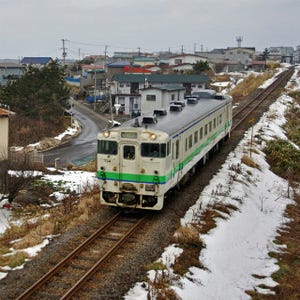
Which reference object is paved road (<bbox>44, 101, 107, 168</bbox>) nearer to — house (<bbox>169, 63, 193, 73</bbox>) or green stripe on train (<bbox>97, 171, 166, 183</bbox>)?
green stripe on train (<bbox>97, 171, 166, 183</bbox>)

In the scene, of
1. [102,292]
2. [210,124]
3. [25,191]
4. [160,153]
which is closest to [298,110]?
[210,124]

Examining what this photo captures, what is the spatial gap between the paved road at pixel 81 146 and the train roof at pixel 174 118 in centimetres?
1032

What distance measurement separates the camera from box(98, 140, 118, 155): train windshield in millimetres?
12773

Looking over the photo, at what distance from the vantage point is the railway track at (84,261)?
8.52 metres

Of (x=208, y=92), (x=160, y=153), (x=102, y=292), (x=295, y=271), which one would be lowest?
(x=295, y=271)

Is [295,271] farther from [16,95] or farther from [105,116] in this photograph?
[105,116]

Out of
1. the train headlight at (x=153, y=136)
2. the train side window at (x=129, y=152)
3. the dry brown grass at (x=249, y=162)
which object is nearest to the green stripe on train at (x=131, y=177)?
the train side window at (x=129, y=152)

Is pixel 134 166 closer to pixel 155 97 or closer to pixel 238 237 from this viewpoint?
pixel 238 237

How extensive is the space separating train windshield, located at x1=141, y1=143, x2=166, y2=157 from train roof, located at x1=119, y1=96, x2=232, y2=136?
2.19 feet

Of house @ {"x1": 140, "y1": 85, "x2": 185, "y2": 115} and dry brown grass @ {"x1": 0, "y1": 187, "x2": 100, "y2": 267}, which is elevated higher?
house @ {"x1": 140, "y1": 85, "x2": 185, "y2": 115}

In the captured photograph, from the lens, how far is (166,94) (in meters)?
46.0

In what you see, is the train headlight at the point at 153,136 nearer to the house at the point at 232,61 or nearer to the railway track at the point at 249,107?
the railway track at the point at 249,107

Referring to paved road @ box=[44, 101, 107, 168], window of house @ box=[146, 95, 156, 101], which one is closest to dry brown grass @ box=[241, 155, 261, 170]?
paved road @ box=[44, 101, 107, 168]

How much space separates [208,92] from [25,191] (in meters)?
10.6
